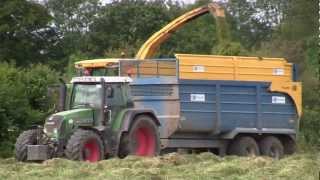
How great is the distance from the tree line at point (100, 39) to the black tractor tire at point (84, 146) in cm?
510

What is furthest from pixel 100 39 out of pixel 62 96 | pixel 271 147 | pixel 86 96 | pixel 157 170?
pixel 157 170

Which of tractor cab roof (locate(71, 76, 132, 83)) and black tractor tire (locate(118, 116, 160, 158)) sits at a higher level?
tractor cab roof (locate(71, 76, 132, 83))

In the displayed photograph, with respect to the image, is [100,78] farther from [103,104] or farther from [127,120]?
[127,120]

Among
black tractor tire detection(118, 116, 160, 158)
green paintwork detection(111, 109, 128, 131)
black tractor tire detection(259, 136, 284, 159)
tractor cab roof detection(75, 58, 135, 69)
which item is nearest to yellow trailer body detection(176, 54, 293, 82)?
black tractor tire detection(259, 136, 284, 159)

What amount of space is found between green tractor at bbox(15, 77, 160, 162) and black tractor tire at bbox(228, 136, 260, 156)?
9.65 feet

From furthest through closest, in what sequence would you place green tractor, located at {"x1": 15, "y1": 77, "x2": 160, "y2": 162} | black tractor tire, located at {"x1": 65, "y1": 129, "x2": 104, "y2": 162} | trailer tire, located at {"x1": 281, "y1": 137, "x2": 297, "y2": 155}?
1. trailer tire, located at {"x1": 281, "y1": 137, "x2": 297, "y2": 155}
2. green tractor, located at {"x1": 15, "y1": 77, "x2": 160, "y2": 162}
3. black tractor tire, located at {"x1": 65, "y1": 129, "x2": 104, "y2": 162}

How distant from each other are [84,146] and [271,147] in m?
6.32

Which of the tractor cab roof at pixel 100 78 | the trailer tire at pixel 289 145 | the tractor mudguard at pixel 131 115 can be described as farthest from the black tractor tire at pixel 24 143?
the trailer tire at pixel 289 145

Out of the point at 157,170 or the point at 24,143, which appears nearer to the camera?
the point at 157,170

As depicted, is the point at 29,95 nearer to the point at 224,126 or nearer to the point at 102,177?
the point at 224,126

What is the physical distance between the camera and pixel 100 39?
58.2 meters

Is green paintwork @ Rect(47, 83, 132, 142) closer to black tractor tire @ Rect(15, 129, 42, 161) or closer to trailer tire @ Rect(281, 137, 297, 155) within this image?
black tractor tire @ Rect(15, 129, 42, 161)

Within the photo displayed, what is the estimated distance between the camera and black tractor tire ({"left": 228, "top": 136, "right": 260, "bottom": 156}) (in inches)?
777

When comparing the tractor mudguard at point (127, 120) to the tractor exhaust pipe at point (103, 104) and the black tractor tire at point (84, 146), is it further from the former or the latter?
the black tractor tire at point (84, 146)
